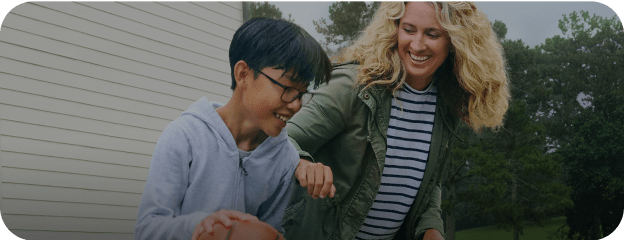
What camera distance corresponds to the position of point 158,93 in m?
1.86

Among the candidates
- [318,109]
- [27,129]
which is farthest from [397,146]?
[27,129]

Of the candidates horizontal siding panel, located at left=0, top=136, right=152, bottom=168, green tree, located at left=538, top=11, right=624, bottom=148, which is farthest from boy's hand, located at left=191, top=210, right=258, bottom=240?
green tree, located at left=538, top=11, right=624, bottom=148

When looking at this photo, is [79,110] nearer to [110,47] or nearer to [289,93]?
[110,47]

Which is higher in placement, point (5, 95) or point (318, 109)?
point (318, 109)

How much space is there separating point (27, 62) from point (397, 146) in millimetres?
1199

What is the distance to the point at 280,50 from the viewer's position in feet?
3.28

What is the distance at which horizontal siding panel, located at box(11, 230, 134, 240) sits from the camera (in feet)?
4.29

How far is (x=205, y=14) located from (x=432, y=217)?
4.03 feet

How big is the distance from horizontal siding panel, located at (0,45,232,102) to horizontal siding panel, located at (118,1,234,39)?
25cm

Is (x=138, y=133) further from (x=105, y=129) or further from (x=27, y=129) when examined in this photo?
(x=27, y=129)

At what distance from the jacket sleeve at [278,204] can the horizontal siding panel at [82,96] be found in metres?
0.87

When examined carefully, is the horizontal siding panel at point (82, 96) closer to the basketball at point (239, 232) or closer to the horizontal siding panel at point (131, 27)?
the horizontal siding panel at point (131, 27)

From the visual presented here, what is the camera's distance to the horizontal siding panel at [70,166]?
4.50ft

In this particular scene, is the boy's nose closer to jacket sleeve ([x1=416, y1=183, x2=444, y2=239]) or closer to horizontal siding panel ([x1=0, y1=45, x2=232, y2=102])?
jacket sleeve ([x1=416, y1=183, x2=444, y2=239])
